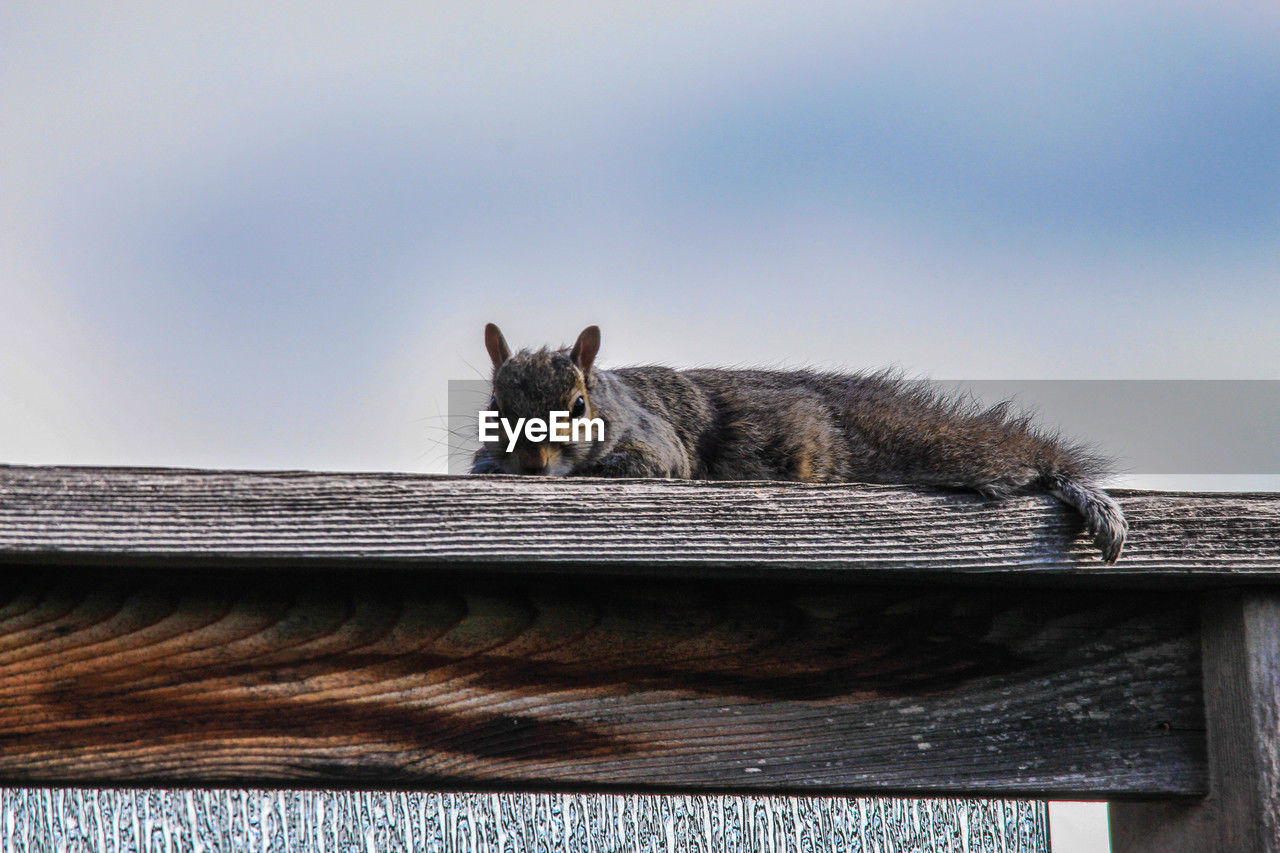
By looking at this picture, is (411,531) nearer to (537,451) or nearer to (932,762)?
(932,762)

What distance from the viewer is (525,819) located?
3625mm

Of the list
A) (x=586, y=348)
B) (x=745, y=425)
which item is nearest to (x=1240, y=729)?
(x=745, y=425)

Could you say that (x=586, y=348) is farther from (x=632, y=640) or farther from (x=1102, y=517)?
(x=1102, y=517)

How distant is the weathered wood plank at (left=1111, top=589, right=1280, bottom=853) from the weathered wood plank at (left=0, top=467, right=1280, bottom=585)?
5cm

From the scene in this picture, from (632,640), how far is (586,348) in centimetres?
157

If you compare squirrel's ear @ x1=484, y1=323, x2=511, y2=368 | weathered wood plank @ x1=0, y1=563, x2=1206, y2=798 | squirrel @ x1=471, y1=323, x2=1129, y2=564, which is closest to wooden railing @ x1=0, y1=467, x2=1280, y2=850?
weathered wood plank @ x1=0, y1=563, x2=1206, y2=798

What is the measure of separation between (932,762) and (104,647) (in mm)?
927

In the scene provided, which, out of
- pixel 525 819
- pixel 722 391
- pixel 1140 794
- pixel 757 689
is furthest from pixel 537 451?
pixel 525 819

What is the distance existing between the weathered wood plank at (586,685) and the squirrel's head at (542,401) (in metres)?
1.09

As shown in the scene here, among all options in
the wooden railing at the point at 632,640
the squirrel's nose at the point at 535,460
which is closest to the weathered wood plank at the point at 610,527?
the wooden railing at the point at 632,640

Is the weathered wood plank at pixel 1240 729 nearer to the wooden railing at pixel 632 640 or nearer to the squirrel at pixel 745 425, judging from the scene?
the wooden railing at pixel 632 640

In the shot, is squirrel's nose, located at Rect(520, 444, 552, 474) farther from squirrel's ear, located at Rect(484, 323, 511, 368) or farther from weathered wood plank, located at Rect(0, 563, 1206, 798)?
weathered wood plank, located at Rect(0, 563, 1206, 798)

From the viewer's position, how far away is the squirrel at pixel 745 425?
7.39 ft

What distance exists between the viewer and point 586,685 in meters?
1.26
